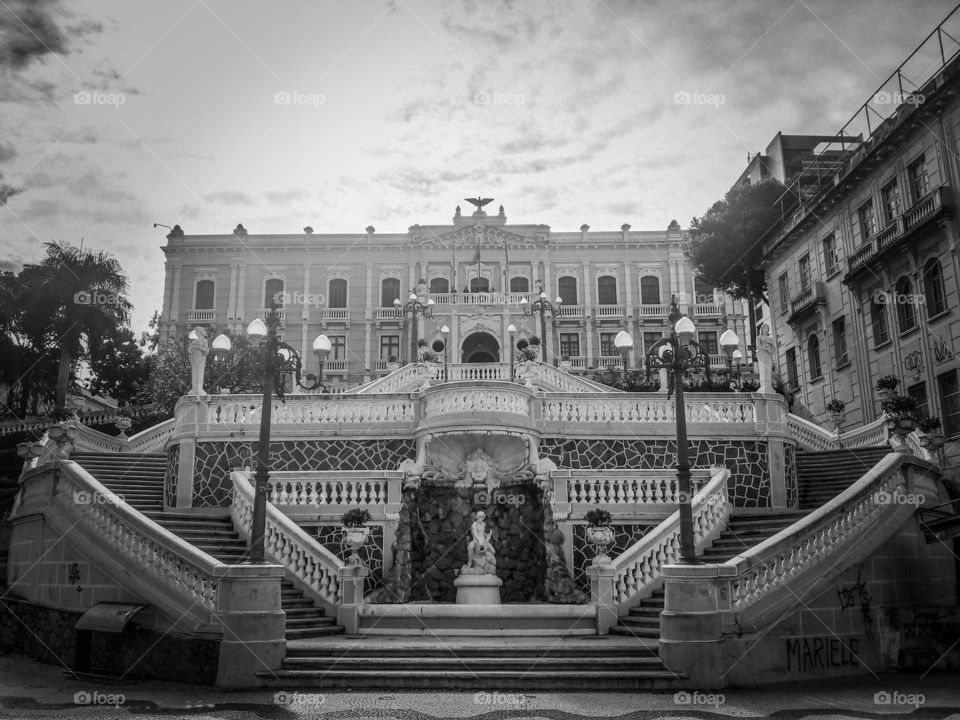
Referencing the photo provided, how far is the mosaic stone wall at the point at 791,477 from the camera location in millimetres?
18344

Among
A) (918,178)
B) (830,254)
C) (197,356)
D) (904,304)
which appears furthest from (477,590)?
(830,254)

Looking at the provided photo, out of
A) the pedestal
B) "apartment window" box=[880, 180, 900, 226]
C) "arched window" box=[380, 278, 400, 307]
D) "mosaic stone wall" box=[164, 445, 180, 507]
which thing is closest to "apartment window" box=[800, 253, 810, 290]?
"apartment window" box=[880, 180, 900, 226]

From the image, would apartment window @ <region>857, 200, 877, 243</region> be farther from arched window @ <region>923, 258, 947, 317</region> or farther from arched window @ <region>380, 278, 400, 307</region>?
arched window @ <region>380, 278, 400, 307</region>

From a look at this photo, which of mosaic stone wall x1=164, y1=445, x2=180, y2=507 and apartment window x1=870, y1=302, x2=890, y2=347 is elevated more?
apartment window x1=870, y1=302, x2=890, y2=347

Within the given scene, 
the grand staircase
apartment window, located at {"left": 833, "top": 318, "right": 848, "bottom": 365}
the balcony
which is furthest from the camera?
the balcony

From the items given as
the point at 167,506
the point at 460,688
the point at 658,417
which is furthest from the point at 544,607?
the point at 167,506

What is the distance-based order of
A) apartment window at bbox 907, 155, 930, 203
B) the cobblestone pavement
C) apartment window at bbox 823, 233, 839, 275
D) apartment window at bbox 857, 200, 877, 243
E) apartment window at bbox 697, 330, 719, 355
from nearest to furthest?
the cobblestone pavement, apartment window at bbox 907, 155, 930, 203, apartment window at bbox 857, 200, 877, 243, apartment window at bbox 823, 233, 839, 275, apartment window at bbox 697, 330, 719, 355

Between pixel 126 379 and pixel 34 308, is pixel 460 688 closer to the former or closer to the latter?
pixel 34 308

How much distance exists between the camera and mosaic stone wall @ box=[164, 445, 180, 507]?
18156mm

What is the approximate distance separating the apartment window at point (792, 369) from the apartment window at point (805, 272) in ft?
8.79

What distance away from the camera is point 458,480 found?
17.4 m

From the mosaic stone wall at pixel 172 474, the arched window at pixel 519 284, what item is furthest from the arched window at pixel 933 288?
the arched window at pixel 519 284

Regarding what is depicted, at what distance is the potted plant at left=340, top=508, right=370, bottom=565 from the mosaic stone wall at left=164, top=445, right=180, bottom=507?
4.90 meters

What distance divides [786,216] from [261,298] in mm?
30597
